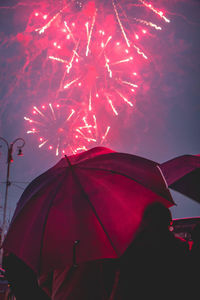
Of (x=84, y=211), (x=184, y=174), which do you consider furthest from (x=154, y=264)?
(x=184, y=174)

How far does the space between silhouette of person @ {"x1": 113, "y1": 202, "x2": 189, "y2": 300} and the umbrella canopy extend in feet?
3.29

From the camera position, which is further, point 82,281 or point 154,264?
point 82,281

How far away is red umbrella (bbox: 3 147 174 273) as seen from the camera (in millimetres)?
2523

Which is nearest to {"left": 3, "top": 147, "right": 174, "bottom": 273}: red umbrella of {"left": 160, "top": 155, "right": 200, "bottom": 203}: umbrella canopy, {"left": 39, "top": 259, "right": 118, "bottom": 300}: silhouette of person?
{"left": 160, "top": 155, "right": 200, "bottom": 203}: umbrella canopy

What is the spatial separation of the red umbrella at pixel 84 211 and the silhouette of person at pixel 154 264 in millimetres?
373

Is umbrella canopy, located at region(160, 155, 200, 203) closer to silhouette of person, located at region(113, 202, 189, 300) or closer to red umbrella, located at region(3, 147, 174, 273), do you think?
red umbrella, located at region(3, 147, 174, 273)

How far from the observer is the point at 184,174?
3250mm

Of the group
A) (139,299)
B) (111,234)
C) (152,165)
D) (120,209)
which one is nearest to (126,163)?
(152,165)

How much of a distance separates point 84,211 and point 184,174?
1416 mm

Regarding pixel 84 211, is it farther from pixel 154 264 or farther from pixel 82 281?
pixel 154 264

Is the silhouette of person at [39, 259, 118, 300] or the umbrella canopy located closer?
the silhouette of person at [39, 259, 118, 300]

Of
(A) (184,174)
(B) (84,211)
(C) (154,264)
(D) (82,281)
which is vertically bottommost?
(D) (82,281)

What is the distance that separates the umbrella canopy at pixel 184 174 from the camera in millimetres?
3279

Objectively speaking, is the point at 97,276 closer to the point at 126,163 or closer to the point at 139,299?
the point at 139,299
